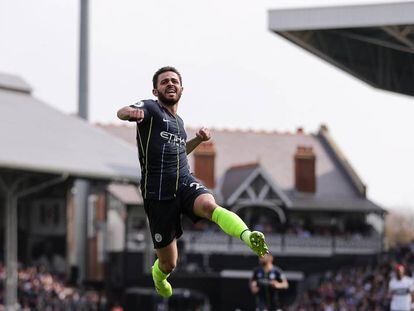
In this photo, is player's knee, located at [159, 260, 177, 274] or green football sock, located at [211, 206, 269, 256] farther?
player's knee, located at [159, 260, 177, 274]

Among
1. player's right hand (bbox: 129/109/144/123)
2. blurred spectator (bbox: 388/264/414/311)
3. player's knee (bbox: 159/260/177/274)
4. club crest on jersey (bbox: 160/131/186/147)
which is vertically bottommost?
blurred spectator (bbox: 388/264/414/311)

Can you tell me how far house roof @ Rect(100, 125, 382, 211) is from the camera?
6125 cm

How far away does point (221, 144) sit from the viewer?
6594cm

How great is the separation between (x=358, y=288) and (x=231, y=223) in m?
24.4

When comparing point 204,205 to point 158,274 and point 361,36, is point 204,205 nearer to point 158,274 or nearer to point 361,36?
point 158,274

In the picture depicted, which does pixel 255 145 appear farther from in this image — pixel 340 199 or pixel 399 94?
pixel 399 94

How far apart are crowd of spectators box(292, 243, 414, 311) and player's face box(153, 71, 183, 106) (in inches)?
743

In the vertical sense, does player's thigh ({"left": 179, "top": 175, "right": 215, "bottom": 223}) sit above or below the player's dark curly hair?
below

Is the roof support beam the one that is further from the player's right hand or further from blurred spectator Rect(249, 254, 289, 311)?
the player's right hand

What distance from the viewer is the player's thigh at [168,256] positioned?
11.5m

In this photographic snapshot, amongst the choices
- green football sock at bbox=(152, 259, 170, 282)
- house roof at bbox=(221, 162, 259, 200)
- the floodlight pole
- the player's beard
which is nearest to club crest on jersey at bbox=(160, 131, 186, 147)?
the player's beard

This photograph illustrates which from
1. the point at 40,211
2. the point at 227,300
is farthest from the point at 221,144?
the point at 227,300

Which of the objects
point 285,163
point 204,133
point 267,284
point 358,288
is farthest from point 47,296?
point 285,163

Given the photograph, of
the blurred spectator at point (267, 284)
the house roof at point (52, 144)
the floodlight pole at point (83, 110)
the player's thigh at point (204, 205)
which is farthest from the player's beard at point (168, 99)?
the floodlight pole at point (83, 110)
